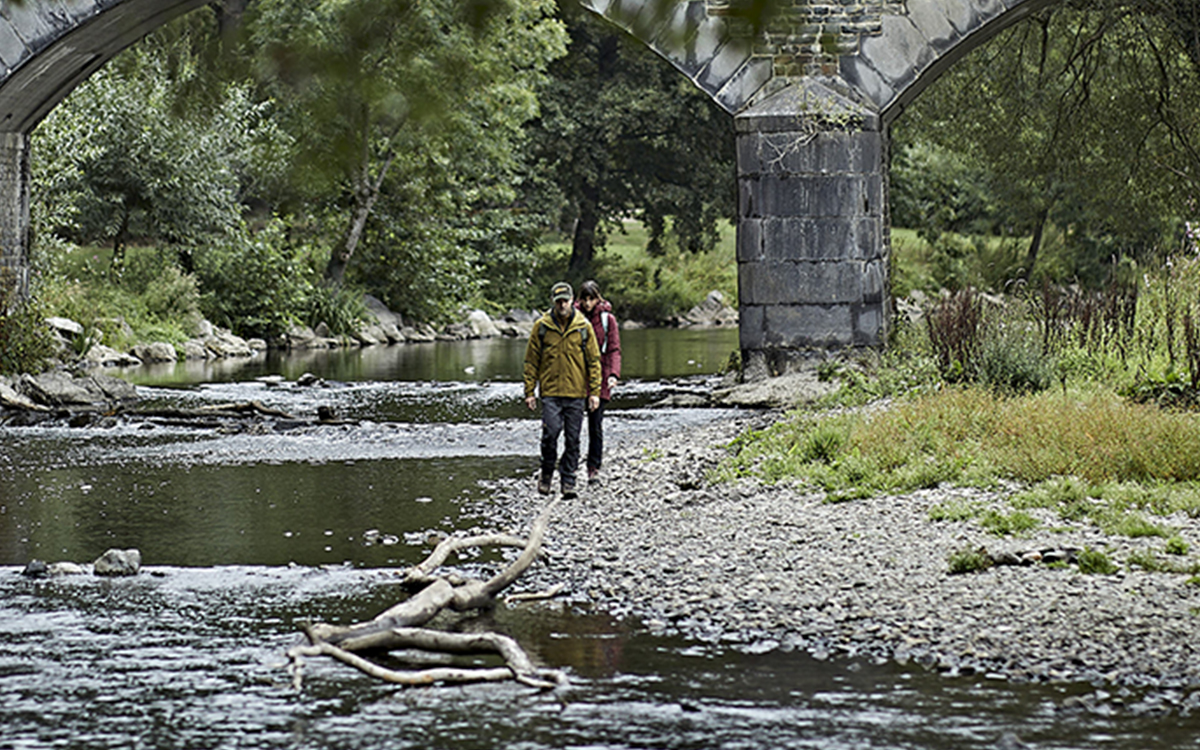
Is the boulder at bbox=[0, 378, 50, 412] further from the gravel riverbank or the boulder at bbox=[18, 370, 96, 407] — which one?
the gravel riverbank

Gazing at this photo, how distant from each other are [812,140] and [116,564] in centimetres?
1091

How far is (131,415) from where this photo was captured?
1795 centimetres

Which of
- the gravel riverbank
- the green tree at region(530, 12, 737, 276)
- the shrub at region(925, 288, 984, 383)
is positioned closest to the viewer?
the gravel riverbank

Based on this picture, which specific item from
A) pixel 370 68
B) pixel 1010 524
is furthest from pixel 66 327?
pixel 370 68

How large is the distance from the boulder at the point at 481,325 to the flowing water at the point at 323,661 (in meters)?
26.4

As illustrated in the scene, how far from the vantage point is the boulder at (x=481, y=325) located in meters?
40.3

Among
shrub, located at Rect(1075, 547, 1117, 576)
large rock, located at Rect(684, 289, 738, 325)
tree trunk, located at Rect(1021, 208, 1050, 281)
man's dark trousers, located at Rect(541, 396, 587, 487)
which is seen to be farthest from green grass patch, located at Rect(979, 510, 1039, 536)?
large rock, located at Rect(684, 289, 738, 325)

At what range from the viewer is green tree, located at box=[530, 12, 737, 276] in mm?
40188

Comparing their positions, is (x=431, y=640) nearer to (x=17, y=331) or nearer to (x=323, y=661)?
(x=323, y=661)

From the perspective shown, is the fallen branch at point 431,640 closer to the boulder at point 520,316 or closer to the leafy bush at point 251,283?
the leafy bush at point 251,283

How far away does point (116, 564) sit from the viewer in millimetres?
8570

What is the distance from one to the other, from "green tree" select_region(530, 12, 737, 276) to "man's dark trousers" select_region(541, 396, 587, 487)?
2753cm

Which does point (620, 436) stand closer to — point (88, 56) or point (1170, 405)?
point (1170, 405)

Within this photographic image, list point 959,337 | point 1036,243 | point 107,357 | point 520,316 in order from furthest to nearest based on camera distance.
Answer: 1. point 1036,243
2. point 520,316
3. point 107,357
4. point 959,337
